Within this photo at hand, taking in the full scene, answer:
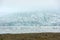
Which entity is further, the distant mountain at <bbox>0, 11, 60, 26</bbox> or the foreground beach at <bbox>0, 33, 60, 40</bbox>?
the distant mountain at <bbox>0, 11, 60, 26</bbox>

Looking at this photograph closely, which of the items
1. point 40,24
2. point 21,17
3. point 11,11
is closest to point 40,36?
point 40,24

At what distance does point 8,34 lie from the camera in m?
0.63

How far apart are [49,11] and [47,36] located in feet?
1.23

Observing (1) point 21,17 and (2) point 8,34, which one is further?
(1) point 21,17

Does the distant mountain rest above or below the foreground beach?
above

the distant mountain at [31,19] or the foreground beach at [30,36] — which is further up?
the distant mountain at [31,19]

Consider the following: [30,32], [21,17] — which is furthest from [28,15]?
[30,32]

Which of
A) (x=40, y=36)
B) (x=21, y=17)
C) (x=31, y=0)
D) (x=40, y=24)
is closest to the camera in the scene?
(x=40, y=36)

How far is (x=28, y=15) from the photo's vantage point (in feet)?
3.02

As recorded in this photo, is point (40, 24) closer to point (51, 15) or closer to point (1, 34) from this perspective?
point (51, 15)

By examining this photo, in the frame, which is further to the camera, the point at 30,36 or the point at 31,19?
the point at 31,19

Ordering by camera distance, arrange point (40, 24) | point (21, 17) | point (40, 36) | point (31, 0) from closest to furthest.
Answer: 1. point (40, 36)
2. point (40, 24)
3. point (21, 17)
4. point (31, 0)

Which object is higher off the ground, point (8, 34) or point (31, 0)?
point (31, 0)

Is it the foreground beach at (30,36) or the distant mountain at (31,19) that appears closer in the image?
the foreground beach at (30,36)
